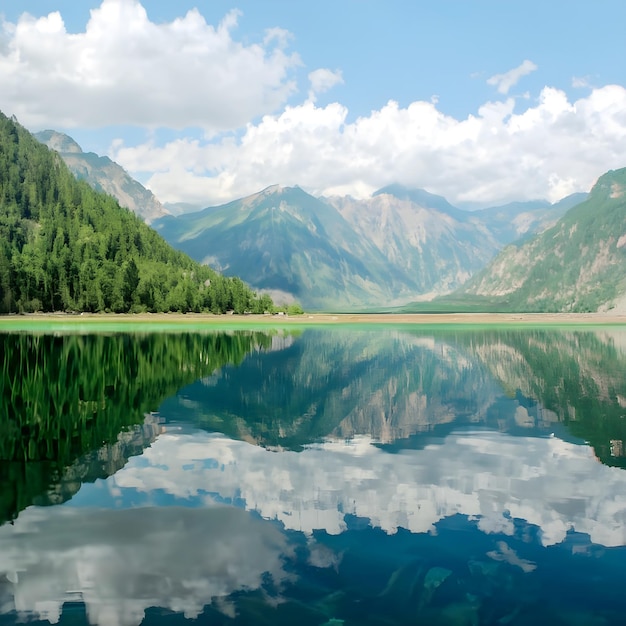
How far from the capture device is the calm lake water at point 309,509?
48.2 feet

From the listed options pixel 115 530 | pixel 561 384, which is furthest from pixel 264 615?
pixel 561 384

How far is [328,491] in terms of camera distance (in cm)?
2342

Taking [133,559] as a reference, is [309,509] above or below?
below

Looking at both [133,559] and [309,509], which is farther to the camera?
[309,509]

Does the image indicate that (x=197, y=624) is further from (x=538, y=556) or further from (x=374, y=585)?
(x=538, y=556)

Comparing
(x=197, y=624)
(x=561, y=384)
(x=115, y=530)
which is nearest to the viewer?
(x=197, y=624)

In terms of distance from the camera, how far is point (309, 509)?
69.4 feet

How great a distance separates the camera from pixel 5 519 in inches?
777

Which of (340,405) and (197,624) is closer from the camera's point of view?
(197,624)

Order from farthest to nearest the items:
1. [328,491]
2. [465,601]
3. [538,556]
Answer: [328,491] → [538,556] → [465,601]

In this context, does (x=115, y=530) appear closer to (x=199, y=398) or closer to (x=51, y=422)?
(x=51, y=422)

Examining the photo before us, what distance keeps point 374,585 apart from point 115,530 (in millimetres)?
8023

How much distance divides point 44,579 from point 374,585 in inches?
314

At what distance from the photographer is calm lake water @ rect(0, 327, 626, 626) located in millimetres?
14688
